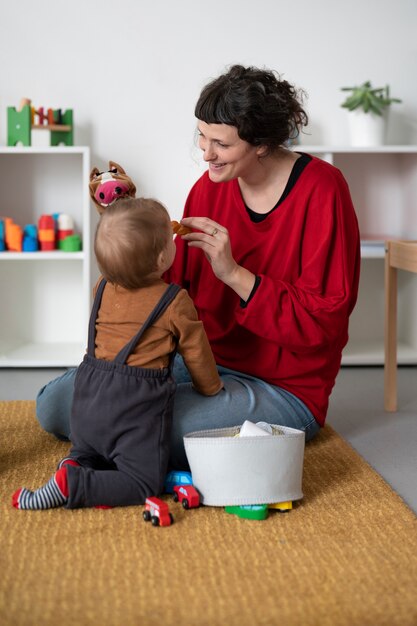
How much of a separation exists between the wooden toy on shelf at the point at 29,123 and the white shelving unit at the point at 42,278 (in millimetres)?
140

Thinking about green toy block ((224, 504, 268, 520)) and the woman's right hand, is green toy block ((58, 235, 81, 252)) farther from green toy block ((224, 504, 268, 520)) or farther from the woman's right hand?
green toy block ((224, 504, 268, 520))

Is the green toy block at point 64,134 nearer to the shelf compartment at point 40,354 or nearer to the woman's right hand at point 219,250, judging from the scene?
the shelf compartment at point 40,354

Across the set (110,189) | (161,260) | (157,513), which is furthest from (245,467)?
(110,189)

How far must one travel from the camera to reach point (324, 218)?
1.89m

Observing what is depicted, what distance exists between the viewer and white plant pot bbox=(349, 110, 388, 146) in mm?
3107

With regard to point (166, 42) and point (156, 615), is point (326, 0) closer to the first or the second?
point (166, 42)

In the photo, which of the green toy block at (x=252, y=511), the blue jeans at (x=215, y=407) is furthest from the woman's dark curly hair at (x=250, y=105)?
the green toy block at (x=252, y=511)

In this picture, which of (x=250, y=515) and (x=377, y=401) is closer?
(x=250, y=515)

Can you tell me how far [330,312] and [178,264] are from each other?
1.53 ft

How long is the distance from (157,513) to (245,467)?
18 cm

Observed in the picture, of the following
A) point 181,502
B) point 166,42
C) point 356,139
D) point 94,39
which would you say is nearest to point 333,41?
point 356,139

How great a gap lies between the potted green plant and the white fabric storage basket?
1.77 m

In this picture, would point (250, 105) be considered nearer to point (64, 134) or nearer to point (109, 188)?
point (109, 188)

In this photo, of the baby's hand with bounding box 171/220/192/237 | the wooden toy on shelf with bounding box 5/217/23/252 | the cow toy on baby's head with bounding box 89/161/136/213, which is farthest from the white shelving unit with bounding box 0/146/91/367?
the baby's hand with bounding box 171/220/192/237
